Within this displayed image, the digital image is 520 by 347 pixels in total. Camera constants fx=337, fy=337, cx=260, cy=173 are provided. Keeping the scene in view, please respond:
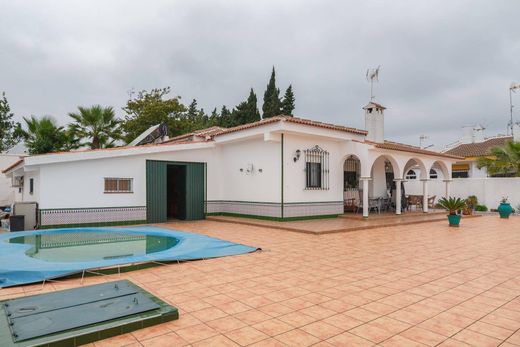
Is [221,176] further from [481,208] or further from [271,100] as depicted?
[271,100]

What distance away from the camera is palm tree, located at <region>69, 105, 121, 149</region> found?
65.6ft

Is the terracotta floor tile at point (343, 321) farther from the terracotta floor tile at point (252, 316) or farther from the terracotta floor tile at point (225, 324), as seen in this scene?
the terracotta floor tile at point (225, 324)

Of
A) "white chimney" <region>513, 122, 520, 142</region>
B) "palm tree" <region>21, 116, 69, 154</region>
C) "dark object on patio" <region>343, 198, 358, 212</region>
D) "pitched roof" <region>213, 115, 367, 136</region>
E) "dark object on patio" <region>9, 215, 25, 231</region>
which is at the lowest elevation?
"dark object on patio" <region>9, 215, 25, 231</region>

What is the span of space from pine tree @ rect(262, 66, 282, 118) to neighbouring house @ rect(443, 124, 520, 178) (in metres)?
17.7

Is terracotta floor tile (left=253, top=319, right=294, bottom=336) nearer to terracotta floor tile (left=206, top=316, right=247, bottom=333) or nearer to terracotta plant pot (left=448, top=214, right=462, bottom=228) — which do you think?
terracotta floor tile (left=206, top=316, right=247, bottom=333)

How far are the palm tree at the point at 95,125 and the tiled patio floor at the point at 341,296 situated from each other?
633 inches

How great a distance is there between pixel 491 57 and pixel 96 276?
57.7 ft

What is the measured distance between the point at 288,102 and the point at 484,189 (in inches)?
865

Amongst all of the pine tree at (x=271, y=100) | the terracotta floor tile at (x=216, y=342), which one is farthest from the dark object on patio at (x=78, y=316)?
the pine tree at (x=271, y=100)

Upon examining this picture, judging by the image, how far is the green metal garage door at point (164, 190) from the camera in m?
13.6

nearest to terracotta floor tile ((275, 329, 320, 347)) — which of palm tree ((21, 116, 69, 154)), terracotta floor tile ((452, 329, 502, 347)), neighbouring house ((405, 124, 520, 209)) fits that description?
terracotta floor tile ((452, 329, 502, 347))

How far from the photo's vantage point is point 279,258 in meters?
7.20

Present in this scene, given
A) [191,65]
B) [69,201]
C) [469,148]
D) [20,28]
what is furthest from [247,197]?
[469,148]

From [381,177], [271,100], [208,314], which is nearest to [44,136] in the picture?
[381,177]
